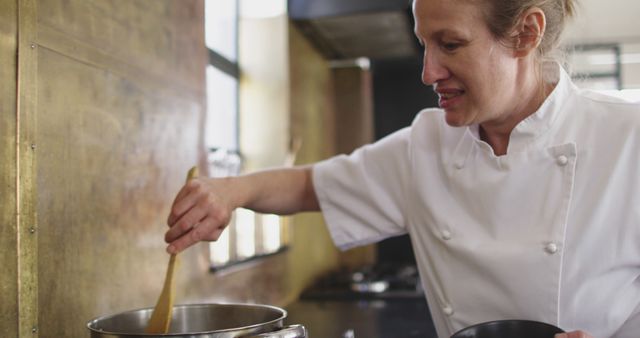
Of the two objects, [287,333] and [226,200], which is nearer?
[287,333]

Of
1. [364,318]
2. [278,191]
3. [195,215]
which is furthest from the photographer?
[364,318]

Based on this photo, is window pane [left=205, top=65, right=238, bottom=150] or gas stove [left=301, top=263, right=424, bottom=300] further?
gas stove [left=301, top=263, right=424, bottom=300]

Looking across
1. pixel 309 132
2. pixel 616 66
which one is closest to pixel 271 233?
pixel 309 132

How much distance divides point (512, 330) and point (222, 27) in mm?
1710

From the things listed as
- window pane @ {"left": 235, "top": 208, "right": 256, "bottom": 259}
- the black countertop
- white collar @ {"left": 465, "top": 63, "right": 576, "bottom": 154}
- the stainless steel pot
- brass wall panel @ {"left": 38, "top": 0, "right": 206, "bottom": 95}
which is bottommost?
the black countertop

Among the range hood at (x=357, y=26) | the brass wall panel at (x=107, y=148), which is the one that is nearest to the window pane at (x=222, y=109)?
the range hood at (x=357, y=26)

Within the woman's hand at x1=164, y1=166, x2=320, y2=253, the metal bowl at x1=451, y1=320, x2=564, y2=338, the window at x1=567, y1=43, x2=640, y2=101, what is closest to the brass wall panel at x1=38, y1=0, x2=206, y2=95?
the woman's hand at x1=164, y1=166, x2=320, y2=253

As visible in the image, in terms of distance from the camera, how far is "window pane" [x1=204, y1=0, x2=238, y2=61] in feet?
7.34

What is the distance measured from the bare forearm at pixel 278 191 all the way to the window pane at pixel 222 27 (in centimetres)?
92

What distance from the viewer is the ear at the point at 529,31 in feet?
3.80

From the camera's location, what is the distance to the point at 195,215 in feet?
3.65

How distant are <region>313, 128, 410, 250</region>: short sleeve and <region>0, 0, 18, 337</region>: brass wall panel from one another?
2.10 ft

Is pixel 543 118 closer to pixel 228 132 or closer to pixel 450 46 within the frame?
pixel 450 46

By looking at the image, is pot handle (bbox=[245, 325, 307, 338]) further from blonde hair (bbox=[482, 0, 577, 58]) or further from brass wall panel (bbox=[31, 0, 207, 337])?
blonde hair (bbox=[482, 0, 577, 58])
